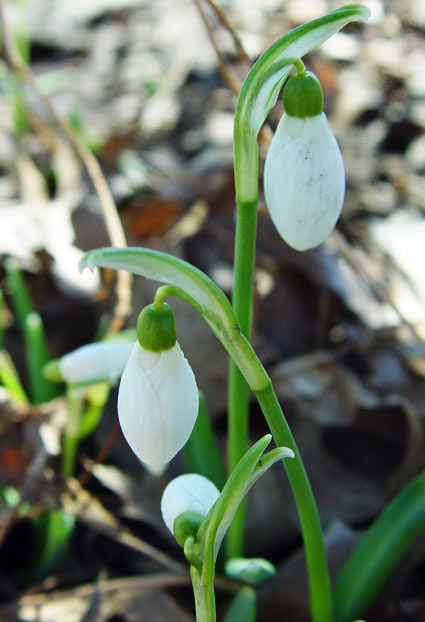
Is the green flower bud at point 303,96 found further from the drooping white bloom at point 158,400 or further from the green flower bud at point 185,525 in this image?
the green flower bud at point 185,525

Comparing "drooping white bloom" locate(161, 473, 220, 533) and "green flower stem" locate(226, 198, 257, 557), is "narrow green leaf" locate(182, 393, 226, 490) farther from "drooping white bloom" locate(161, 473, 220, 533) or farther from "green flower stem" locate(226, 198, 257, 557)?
"drooping white bloom" locate(161, 473, 220, 533)

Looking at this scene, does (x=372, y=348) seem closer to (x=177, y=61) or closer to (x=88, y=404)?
(x=88, y=404)

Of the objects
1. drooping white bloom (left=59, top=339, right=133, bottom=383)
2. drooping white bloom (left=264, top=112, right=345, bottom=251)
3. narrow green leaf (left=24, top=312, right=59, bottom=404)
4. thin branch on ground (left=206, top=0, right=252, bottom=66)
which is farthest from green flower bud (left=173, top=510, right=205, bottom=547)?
thin branch on ground (left=206, top=0, right=252, bottom=66)

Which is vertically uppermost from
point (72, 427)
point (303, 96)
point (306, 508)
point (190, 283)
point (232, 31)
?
point (232, 31)

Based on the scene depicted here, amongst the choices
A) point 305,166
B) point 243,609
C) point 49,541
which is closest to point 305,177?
point 305,166

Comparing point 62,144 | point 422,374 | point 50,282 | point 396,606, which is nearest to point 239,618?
point 396,606

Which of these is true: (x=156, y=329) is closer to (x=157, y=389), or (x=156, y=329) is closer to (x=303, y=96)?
(x=157, y=389)
